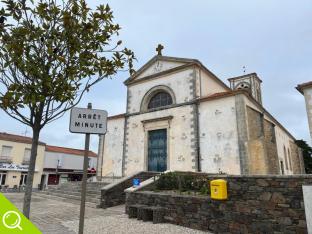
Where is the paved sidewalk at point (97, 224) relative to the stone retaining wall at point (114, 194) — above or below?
below

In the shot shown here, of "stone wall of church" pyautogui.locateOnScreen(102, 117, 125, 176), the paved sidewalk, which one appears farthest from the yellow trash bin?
"stone wall of church" pyautogui.locateOnScreen(102, 117, 125, 176)

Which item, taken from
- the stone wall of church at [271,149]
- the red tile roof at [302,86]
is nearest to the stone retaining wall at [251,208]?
the red tile roof at [302,86]

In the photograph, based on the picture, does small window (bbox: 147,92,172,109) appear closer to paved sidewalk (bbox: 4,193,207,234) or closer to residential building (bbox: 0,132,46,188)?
Result: paved sidewalk (bbox: 4,193,207,234)

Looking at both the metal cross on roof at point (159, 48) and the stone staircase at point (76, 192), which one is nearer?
the stone staircase at point (76, 192)

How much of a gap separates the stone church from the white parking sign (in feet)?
35.5

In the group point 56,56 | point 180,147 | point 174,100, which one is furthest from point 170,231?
point 174,100

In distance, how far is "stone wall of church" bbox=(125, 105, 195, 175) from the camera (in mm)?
15461

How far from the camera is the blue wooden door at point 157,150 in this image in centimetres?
1659

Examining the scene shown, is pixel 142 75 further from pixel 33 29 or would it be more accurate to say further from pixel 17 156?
pixel 17 156

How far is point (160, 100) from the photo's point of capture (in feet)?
60.3

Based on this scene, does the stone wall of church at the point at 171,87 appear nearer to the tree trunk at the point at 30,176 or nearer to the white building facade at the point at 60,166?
the tree trunk at the point at 30,176

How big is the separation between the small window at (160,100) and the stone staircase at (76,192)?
702 cm

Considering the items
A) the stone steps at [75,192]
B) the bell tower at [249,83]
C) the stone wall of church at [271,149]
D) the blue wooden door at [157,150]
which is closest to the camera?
the stone steps at [75,192]

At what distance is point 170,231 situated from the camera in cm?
654
